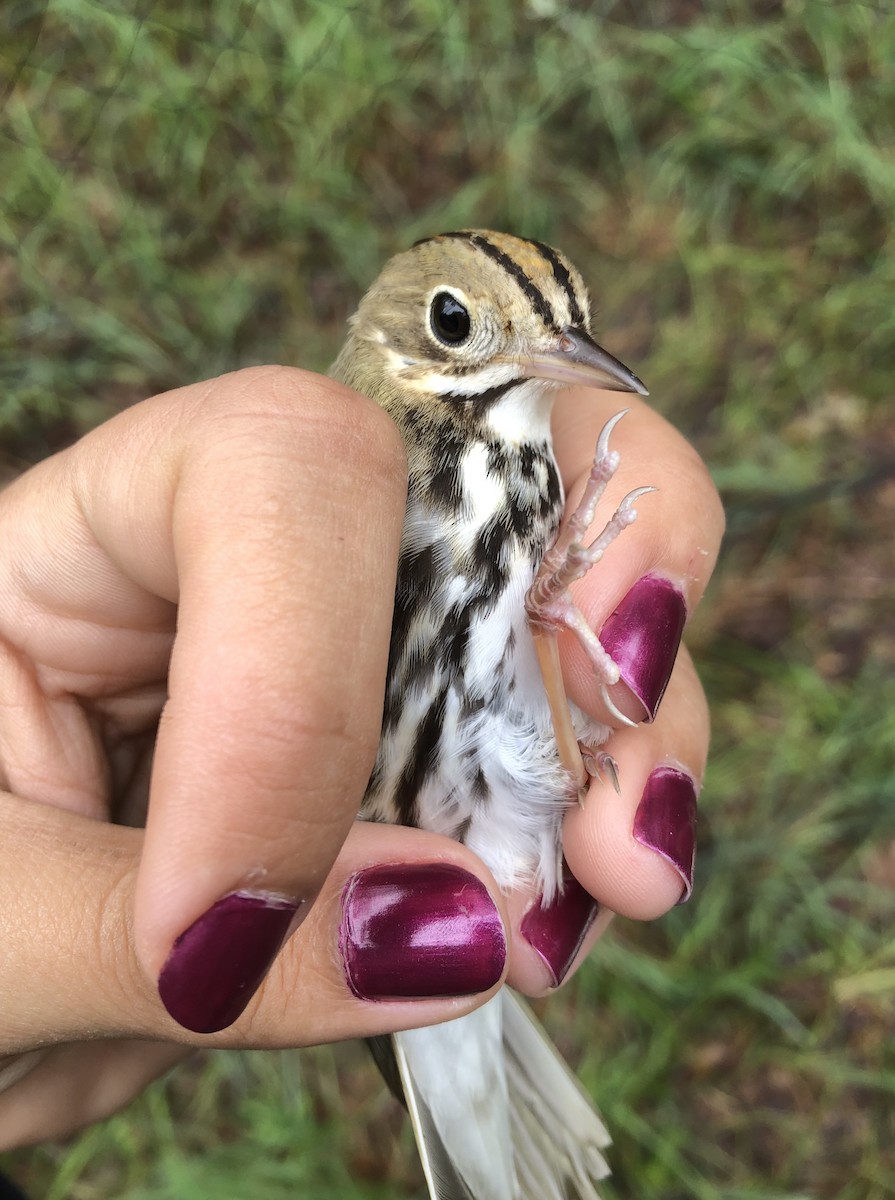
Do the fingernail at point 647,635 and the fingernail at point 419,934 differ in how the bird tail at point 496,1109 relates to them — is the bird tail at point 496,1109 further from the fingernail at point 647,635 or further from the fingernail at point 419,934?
the fingernail at point 647,635

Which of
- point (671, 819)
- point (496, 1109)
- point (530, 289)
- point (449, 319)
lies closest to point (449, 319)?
point (449, 319)

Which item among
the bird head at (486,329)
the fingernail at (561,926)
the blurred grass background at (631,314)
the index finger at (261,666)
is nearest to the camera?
the index finger at (261,666)

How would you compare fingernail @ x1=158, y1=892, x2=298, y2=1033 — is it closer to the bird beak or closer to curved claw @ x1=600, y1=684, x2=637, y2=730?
curved claw @ x1=600, y1=684, x2=637, y2=730

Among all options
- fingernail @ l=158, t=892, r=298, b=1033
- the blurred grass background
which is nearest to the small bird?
fingernail @ l=158, t=892, r=298, b=1033

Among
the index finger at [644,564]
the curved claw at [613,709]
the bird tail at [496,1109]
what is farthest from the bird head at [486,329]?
the bird tail at [496,1109]

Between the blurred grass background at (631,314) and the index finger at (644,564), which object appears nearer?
the index finger at (644,564)

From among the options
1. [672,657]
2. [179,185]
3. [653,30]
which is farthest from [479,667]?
[653,30]

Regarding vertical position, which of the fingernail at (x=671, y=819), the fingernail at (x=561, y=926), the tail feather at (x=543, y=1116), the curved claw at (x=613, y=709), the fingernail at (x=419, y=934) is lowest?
the tail feather at (x=543, y=1116)
